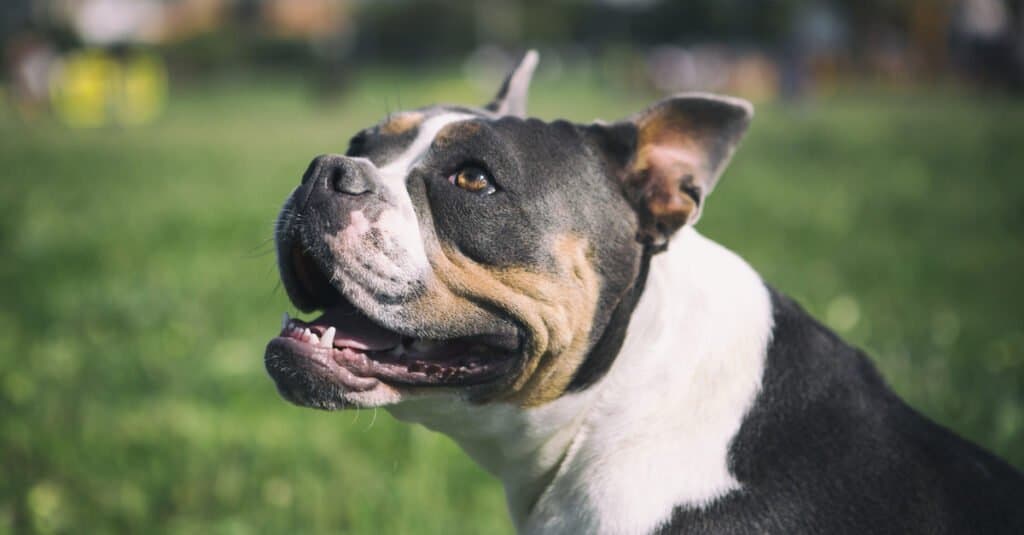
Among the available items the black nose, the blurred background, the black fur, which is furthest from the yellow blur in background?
the black fur

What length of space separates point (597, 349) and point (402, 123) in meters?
0.99

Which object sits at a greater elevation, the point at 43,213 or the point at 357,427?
the point at 357,427

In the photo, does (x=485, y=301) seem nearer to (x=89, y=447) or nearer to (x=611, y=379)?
(x=611, y=379)

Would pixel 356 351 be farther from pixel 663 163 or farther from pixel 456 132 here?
pixel 663 163

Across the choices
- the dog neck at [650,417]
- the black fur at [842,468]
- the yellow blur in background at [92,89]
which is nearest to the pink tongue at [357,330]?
the dog neck at [650,417]

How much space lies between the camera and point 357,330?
9.57ft

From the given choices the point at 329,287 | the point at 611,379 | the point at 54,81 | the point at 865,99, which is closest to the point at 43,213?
the point at 329,287

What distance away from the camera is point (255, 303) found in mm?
6594

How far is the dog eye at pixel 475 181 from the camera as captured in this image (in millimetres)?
2854

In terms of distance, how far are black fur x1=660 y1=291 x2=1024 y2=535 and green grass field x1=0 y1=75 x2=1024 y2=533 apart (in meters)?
1.33

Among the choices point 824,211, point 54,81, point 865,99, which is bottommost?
point 865,99

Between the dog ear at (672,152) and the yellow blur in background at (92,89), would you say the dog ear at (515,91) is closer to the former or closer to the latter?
the dog ear at (672,152)

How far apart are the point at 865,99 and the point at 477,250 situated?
26785 millimetres

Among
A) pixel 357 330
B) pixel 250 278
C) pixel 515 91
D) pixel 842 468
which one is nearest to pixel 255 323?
pixel 250 278
